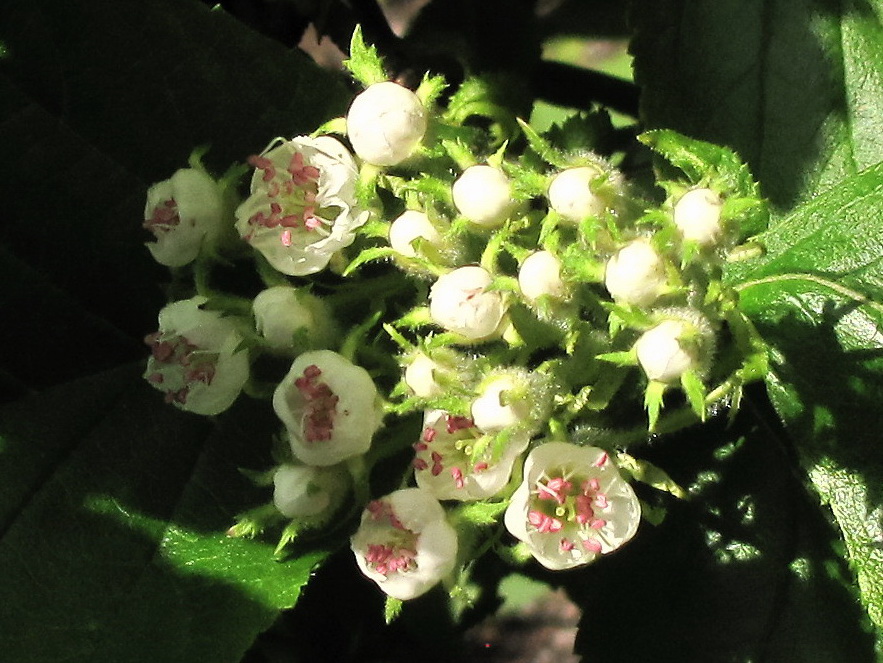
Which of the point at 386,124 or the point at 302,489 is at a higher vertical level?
the point at 386,124

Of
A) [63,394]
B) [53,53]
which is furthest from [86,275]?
[53,53]

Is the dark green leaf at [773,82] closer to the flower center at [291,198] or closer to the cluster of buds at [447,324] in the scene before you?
the cluster of buds at [447,324]

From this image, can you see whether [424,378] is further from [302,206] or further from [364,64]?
[364,64]

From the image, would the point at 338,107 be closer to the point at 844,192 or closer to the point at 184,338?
the point at 184,338

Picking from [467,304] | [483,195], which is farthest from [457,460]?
[483,195]

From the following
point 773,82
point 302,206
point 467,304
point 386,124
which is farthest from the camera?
point 773,82

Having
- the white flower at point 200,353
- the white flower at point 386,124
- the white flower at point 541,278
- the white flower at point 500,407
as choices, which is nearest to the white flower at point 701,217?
the white flower at point 541,278

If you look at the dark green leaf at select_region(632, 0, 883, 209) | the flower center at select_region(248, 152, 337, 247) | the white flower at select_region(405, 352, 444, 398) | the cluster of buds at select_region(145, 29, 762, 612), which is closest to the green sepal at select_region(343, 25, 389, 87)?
the cluster of buds at select_region(145, 29, 762, 612)
